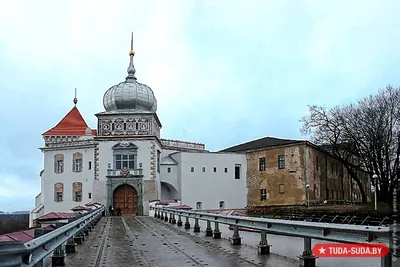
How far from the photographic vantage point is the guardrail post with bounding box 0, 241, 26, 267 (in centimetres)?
405

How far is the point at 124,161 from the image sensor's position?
5012cm

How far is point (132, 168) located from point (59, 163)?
33.5 feet

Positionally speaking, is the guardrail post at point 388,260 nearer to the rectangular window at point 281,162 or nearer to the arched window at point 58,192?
the rectangular window at point 281,162

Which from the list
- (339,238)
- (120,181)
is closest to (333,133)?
(120,181)

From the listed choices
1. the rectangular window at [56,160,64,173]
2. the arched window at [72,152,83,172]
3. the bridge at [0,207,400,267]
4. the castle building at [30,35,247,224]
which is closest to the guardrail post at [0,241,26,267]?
the bridge at [0,207,400,267]

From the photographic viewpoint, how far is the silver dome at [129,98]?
172 ft

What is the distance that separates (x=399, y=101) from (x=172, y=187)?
23.7 meters

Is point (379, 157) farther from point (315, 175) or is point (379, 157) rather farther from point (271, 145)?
point (271, 145)

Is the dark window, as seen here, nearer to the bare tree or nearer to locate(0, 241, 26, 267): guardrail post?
the bare tree

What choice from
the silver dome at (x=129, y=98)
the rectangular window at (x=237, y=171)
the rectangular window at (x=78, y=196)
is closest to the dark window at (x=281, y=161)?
the rectangular window at (x=237, y=171)

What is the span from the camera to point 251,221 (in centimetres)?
1114

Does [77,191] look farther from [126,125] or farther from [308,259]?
[308,259]

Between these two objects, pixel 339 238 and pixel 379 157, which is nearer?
pixel 339 238

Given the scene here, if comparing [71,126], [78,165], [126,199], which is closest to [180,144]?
[78,165]
